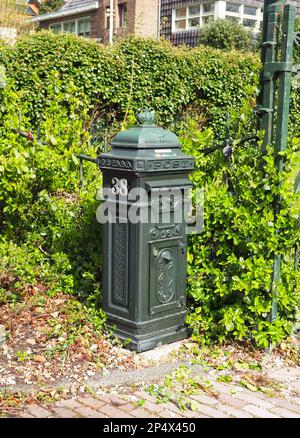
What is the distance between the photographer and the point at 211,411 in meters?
3.16

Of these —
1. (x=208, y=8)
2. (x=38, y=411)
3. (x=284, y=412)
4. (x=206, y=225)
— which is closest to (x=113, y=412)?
(x=38, y=411)

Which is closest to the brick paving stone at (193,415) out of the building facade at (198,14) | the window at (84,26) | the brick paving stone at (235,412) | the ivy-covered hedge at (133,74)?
the brick paving stone at (235,412)

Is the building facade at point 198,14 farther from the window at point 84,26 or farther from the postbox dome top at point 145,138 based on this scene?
the postbox dome top at point 145,138

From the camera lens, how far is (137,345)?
379 cm

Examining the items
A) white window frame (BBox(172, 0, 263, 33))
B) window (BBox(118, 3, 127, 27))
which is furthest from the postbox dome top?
window (BBox(118, 3, 127, 27))

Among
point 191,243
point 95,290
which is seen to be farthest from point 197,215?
point 95,290

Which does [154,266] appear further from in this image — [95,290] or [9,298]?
[9,298]

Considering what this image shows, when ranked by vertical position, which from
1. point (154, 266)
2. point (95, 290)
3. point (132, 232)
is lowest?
point (95, 290)

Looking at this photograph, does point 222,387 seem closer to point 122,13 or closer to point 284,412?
point 284,412

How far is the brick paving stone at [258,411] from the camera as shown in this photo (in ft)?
10.3

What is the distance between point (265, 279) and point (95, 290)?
49.6 inches

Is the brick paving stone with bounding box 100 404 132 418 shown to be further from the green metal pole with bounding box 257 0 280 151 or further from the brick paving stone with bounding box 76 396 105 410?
the green metal pole with bounding box 257 0 280 151

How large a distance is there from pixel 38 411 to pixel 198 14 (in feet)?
78.2

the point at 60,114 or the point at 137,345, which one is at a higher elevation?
the point at 60,114
